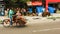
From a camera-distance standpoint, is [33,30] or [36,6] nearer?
[33,30]

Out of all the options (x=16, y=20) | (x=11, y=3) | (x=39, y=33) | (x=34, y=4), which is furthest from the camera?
(x=34, y=4)

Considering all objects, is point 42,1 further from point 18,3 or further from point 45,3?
point 18,3

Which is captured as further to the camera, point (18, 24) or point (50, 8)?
point (50, 8)

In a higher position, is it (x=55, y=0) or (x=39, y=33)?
(x=55, y=0)

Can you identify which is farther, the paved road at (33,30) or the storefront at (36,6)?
the storefront at (36,6)

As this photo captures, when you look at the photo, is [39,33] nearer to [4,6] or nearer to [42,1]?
[4,6]

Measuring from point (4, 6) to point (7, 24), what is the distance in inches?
753

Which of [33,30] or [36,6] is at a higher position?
[36,6]

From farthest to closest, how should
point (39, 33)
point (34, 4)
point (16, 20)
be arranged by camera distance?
1. point (34, 4)
2. point (16, 20)
3. point (39, 33)

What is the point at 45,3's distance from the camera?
41.7 metres

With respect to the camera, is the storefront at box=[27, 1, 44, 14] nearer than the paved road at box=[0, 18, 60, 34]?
No

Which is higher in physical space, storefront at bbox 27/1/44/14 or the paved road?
storefront at bbox 27/1/44/14

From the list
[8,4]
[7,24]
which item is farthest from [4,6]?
[7,24]

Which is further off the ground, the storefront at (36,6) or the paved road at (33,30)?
the storefront at (36,6)
